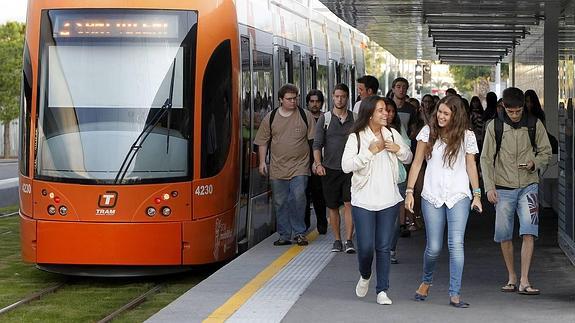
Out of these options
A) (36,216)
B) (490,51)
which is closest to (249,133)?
(36,216)

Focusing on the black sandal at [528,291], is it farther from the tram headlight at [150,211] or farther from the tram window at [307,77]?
the tram window at [307,77]

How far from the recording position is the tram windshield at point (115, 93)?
12.8 meters

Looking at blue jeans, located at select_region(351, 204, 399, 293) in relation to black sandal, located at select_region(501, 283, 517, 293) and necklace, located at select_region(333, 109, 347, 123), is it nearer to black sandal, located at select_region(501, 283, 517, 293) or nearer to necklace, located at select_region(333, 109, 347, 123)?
black sandal, located at select_region(501, 283, 517, 293)

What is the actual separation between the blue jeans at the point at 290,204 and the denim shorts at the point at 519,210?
3958mm

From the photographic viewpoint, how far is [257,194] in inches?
606

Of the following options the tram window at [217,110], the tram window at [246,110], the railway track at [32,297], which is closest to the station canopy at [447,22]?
the tram window at [246,110]

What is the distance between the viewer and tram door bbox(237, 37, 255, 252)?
46.8 ft

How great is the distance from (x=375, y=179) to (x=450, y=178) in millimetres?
601

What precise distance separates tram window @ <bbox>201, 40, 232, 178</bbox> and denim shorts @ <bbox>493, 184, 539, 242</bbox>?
351 cm

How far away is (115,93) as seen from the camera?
509 inches

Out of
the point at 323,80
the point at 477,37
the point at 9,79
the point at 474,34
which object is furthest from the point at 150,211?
the point at 9,79

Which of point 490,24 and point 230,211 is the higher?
point 490,24

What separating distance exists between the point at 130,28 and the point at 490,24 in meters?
10.5

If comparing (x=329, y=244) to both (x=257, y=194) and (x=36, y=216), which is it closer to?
(x=257, y=194)
